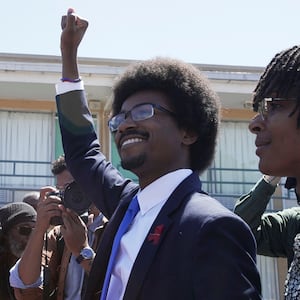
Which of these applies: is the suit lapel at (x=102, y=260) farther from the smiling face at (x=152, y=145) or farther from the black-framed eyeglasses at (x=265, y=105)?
the black-framed eyeglasses at (x=265, y=105)

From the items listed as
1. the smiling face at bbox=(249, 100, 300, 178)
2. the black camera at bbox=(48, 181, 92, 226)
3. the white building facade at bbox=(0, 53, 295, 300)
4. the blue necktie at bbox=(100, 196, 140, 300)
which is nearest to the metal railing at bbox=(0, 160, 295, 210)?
the white building facade at bbox=(0, 53, 295, 300)

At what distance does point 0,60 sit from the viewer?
13617 millimetres

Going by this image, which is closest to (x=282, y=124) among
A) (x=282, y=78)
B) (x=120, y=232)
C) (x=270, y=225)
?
(x=282, y=78)

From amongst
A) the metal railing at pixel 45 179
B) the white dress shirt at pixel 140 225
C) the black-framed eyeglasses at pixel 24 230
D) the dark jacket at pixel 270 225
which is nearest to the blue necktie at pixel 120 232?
the white dress shirt at pixel 140 225

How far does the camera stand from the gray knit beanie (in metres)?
4.75

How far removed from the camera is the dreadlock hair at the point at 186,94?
9.46ft

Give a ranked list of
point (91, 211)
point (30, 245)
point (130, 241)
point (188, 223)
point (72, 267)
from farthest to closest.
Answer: point (91, 211), point (72, 267), point (30, 245), point (130, 241), point (188, 223)

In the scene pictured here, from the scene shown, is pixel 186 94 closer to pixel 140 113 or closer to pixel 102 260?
pixel 140 113

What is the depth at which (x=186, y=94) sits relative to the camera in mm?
2934

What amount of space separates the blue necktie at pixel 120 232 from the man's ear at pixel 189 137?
0.33m

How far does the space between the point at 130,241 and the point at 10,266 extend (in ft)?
7.98

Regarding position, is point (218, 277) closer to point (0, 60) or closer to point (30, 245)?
point (30, 245)

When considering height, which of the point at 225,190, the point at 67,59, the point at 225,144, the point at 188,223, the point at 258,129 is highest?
the point at 67,59

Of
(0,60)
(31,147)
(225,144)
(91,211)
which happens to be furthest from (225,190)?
(91,211)
